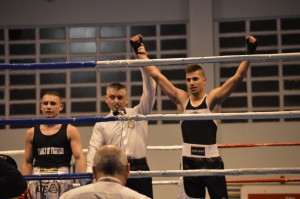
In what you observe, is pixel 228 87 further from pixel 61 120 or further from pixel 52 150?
pixel 52 150

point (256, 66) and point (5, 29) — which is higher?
point (5, 29)

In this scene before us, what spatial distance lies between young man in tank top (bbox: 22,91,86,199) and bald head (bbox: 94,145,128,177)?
6.35 ft

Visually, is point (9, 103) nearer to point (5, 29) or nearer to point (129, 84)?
point (5, 29)

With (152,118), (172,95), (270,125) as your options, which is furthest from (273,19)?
(152,118)

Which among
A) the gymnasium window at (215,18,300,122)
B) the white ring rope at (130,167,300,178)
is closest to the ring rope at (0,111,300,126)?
the white ring rope at (130,167,300,178)

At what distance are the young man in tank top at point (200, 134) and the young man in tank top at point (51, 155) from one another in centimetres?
80

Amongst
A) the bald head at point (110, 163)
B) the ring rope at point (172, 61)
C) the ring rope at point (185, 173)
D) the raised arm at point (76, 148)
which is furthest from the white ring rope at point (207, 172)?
the bald head at point (110, 163)

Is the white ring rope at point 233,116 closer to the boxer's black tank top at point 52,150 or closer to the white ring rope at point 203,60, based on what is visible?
the white ring rope at point 203,60

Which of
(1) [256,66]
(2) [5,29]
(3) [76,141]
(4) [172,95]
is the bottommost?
(3) [76,141]

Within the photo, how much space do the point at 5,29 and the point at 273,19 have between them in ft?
12.8

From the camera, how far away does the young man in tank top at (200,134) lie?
410cm

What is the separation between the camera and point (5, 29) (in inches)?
350

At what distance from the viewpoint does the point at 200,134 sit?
4164 millimetres

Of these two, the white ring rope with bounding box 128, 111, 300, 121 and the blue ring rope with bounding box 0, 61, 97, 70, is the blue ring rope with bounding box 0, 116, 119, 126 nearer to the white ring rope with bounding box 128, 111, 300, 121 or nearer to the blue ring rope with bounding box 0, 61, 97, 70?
the white ring rope with bounding box 128, 111, 300, 121
